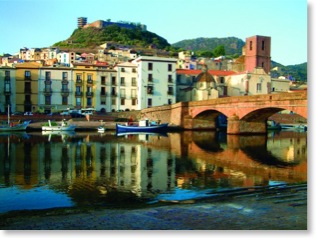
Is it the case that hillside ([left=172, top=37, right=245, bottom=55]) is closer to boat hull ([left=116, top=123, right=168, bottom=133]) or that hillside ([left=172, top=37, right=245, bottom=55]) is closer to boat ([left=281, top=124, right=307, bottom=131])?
boat ([left=281, top=124, right=307, bottom=131])

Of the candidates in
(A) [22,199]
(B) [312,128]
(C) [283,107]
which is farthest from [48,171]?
(C) [283,107]

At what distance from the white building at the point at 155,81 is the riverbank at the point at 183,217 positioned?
39.8 metres

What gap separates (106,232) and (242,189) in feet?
16.3

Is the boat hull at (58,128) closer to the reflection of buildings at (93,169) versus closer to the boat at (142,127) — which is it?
the boat at (142,127)

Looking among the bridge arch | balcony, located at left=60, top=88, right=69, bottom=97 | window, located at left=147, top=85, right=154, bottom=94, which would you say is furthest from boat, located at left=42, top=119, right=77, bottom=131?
window, located at left=147, top=85, right=154, bottom=94

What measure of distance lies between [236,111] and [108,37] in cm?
7573

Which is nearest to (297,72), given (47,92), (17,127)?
(17,127)

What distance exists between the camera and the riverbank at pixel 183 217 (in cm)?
693

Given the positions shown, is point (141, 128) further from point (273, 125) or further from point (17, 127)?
point (273, 125)

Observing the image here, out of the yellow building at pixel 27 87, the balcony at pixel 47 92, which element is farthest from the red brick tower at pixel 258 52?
the yellow building at pixel 27 87

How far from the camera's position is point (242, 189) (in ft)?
35.0

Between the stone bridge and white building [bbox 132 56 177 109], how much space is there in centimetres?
326

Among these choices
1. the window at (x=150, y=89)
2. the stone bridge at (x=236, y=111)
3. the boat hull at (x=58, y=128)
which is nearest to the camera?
the stone bridge at (x=236, y=111)

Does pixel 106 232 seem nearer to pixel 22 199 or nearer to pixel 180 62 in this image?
pixel 22 199
